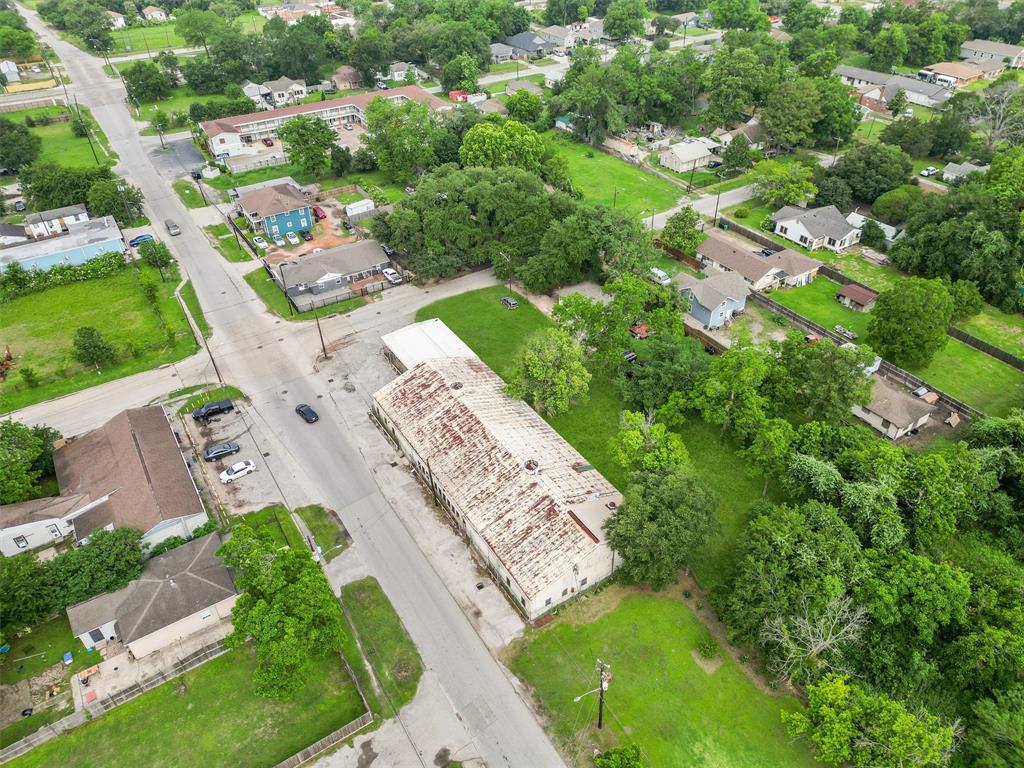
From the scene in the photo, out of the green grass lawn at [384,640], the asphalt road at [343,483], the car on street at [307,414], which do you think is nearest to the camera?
the asphalt road at [343,483]

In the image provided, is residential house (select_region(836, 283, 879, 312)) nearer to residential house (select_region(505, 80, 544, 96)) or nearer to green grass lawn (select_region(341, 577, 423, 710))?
green grass lawn (select_region(341, 577, 423, 710))

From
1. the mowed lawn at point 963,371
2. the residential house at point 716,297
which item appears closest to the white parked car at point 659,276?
the residential house at point 716,297

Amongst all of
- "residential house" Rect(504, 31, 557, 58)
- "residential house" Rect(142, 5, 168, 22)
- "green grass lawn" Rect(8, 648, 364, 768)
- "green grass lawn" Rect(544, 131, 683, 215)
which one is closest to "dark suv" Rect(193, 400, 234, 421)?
"green grass lawn" Rect(8, 648, 364, 768)

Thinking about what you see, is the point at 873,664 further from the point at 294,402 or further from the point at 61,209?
the point at 61,209

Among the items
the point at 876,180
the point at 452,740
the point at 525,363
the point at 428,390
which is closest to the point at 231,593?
the point at 452,740

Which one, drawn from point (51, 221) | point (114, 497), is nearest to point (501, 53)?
point (51, 221)

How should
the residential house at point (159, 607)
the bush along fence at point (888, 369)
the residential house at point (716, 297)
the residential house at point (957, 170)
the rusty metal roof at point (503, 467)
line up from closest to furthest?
1. the residential house at point (159, 607)
2. the rusty metal roof at point (503, 467)
3. the bush along fence at point (888, 369)
4. the residential house at point (716, 297)
5. the residential house at point (957, 170)

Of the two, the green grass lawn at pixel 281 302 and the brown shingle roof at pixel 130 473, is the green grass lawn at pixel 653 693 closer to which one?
the brown shingle roof at pixel 130 473
